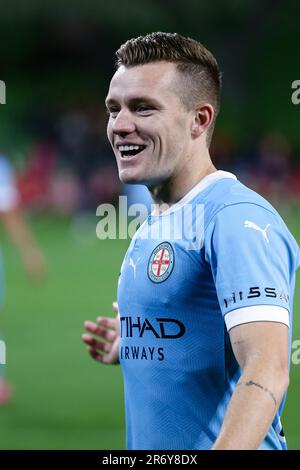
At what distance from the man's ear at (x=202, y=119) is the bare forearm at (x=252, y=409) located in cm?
104

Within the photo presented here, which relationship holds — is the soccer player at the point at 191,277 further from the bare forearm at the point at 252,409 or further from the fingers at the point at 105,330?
the fingers at the point at 105,330

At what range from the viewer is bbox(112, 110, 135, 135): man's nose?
135 inches

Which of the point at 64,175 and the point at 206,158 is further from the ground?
the point at 64,175

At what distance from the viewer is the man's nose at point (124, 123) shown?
135 inches

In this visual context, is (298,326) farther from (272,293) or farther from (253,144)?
(253,144)

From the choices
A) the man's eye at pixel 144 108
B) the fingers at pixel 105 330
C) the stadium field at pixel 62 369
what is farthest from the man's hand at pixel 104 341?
the stadium field at pixel 62 369

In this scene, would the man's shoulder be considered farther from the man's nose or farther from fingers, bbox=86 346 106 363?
fingers, bbox=86 346 106 363

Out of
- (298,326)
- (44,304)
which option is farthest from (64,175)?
(298,326)

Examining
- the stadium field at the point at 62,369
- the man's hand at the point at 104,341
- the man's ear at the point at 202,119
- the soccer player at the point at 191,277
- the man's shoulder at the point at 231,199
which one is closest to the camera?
the soccer player at the point at 191,277

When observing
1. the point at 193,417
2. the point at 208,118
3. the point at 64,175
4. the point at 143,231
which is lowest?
the point at 193,417

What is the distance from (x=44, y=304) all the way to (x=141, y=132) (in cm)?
1191

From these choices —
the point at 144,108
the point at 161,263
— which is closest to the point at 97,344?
the point at 161,263

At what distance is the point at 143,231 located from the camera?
12.0ft

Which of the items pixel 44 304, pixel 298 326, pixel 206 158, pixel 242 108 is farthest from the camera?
pixel 242 108
